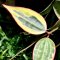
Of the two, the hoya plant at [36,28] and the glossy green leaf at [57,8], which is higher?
the glossy green leaf at [57,8]

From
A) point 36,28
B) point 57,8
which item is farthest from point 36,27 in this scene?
point 57,8

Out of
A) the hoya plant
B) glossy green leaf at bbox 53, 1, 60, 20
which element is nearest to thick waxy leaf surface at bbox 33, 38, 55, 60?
the hoya plant

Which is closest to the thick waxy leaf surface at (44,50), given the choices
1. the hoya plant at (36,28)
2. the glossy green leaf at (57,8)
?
the hoya plant at (36,28)

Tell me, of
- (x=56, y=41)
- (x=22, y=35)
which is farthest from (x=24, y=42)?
(x=56, y=41)

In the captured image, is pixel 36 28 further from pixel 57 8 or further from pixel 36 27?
pixel 57 8

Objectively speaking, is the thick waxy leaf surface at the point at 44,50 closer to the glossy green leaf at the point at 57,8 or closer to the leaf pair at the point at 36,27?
the leaf pair at the point at 36,27
